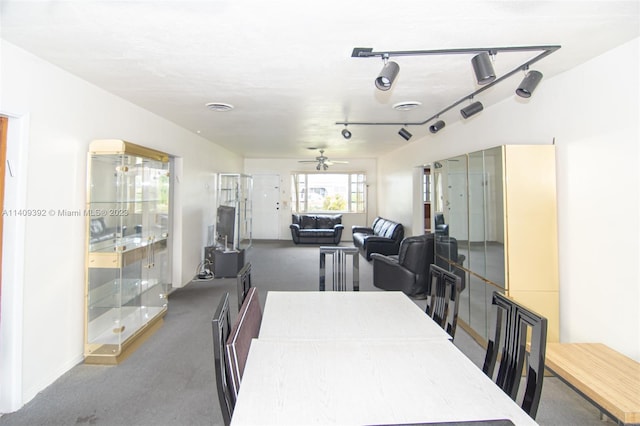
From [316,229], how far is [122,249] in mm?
6401

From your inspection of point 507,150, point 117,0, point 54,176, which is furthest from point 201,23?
point 507,150

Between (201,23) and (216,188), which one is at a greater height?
(201,23)

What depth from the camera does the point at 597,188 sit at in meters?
2.37

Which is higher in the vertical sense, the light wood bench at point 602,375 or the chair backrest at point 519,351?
the chair backrest at point 519,351

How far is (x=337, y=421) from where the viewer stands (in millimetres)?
1014

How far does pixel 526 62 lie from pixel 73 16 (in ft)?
9.76

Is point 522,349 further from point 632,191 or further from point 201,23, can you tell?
point 201,23


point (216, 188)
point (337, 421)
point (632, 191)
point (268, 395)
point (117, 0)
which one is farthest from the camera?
point (216, 188)

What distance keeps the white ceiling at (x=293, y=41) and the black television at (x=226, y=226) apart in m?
2.44

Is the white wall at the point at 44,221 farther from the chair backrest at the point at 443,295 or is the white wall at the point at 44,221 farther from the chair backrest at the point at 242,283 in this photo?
the chair backrest at the point at 443,295

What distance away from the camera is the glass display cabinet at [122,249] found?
2.81 m

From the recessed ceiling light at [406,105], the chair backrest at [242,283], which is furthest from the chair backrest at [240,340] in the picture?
the recessed ceiling light at [406,105]

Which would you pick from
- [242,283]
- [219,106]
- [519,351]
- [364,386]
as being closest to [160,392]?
[242,283]

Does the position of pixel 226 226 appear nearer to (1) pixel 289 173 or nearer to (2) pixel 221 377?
(1) pixel 289 173
